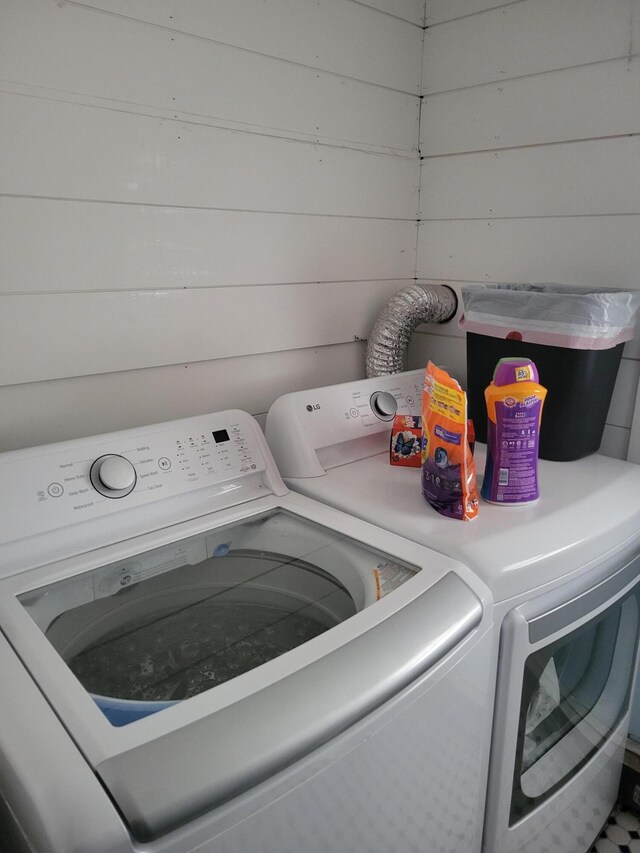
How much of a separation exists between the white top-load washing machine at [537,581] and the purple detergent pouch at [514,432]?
40 mm

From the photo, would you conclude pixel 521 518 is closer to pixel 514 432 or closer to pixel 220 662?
pixel 514 432

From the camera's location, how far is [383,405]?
172cm

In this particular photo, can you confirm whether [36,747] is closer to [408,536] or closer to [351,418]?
[408,536]

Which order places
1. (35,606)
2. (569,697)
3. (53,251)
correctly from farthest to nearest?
(569,697) → (53,251) → (35,606)

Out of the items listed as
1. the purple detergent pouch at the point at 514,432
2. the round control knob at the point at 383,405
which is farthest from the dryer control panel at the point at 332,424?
the purple detergent pouch at the point at 514,432

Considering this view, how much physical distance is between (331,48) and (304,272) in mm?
615

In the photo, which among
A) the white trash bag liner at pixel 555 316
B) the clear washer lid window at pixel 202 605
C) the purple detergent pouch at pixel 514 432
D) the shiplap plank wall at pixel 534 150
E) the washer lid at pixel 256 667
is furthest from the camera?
the shiplap plank wall at pixel 534 150

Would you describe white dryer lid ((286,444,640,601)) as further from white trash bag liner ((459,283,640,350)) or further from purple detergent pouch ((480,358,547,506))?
white trash bag liner ((459,283,640,350))

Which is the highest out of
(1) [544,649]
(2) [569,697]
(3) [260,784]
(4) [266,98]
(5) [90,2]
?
(5) [90,2]

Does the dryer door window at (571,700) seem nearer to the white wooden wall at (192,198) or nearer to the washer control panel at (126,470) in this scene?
the washer control panel at (126,470)

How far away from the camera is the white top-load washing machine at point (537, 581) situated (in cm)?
119

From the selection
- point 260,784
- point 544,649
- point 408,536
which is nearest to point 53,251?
point 408,536

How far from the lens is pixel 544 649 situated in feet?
4.13

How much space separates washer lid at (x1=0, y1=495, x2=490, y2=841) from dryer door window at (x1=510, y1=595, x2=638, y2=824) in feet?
1.17
